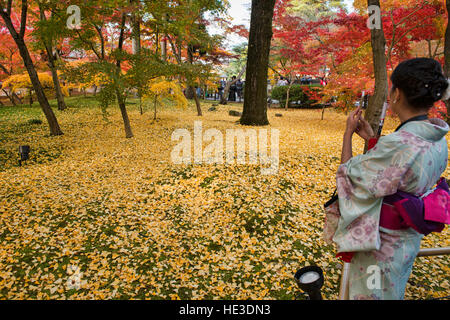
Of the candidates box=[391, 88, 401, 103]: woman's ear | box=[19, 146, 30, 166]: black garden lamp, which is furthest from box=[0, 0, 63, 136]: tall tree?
box=[391, 88, 401, 103]: woman's ear

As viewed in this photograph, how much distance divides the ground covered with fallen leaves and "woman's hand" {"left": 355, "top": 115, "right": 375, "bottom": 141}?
1.78 m

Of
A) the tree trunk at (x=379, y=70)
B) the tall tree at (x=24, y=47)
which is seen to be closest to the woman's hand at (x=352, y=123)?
the tree trunk at (x=379, y=70)

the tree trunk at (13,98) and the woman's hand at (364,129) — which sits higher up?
the tree trunk at (13,98)

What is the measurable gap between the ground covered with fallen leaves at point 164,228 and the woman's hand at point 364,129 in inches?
70.0

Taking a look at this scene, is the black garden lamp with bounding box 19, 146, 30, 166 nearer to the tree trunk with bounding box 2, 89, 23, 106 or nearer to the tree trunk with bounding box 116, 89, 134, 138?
the tree trunk with bounding box 116, 89, 134, 138

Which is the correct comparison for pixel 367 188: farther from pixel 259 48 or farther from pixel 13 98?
pixel 13 98

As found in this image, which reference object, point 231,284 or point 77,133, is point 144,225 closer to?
point 231,284

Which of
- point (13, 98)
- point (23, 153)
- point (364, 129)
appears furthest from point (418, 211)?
point (13, 98)

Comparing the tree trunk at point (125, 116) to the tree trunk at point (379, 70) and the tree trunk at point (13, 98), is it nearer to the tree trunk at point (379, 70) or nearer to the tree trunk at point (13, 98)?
the tree trunk at point (379, 70)

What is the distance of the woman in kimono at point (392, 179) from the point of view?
1.17 meters

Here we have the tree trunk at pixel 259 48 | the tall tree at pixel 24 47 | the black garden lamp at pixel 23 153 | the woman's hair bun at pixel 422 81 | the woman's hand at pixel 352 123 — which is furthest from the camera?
the tree trunk at pixel 259 48

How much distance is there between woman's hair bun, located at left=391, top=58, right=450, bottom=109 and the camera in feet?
3.82

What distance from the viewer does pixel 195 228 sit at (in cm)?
363
